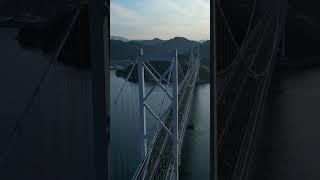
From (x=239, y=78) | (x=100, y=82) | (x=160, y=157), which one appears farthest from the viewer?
(x=160, y=157)

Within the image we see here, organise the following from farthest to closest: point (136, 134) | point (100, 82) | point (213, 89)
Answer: point (136, 134) < point (213, 89) < point (100, 82)

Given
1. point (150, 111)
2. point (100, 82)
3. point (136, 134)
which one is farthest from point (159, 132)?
point (100, 82)

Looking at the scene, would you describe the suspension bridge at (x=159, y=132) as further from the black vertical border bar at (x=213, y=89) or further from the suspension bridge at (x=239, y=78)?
the black vertical border bar at (x=213, y=89)

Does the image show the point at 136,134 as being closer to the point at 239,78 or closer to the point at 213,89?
the point at 239,78

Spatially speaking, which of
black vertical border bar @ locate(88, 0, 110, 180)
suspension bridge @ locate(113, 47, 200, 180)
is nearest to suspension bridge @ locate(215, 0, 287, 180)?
black vertical border bar @ locate(88, 0, 110, 180)

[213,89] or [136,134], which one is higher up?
[213,89]

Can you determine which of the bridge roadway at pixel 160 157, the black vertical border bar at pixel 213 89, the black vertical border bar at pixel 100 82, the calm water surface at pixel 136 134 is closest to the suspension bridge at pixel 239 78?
the black vertical border bar at pixel 213 89
